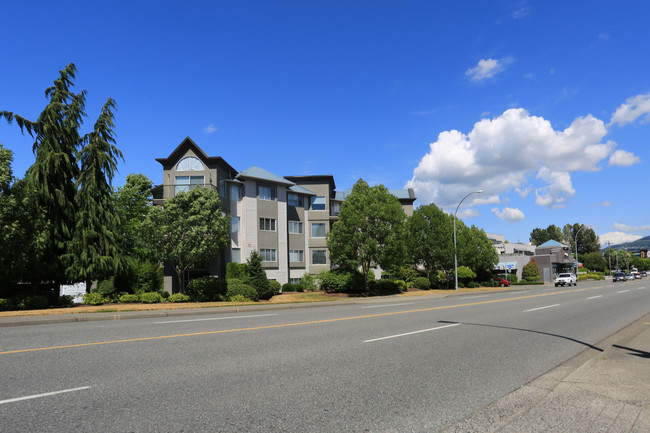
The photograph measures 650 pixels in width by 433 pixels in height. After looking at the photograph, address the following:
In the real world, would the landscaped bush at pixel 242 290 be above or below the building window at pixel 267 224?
below

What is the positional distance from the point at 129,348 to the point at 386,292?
103 ft

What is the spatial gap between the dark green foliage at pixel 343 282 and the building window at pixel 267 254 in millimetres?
5647

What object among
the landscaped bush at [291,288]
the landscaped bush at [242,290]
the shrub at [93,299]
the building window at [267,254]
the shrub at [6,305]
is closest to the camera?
the shrub at [6,305]

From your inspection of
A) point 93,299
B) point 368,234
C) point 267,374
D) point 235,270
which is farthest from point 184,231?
point 267,374

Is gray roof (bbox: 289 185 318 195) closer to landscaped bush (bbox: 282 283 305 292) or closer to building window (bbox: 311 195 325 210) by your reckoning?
building window (bbox: 311 195 325 210)

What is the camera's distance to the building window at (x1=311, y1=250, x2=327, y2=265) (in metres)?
45.0

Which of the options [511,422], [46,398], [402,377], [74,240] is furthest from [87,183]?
[511,422]

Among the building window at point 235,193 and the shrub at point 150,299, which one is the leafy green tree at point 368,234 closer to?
the building window at point 235,193

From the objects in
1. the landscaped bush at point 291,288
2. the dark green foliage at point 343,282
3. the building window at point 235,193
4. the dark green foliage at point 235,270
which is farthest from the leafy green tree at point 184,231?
the dark green foliage at point 343,282

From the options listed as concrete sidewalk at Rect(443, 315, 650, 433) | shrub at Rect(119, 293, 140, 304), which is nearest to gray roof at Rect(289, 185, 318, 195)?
shrub at Rect(119, 293, 140, 304)

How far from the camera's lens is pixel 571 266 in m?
91.5

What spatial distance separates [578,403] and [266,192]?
3692cm

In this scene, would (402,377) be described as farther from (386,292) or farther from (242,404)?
(386,292)

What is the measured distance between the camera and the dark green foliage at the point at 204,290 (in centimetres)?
2542
